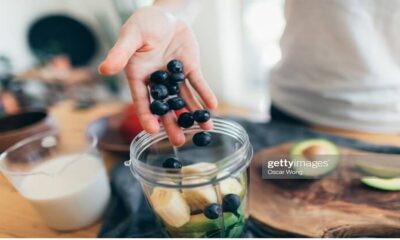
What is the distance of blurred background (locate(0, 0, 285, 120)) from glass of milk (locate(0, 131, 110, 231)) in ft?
1.63

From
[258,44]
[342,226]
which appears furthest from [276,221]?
[258,44]

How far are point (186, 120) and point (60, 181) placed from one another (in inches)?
7.0

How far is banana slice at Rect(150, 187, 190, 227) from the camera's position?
12.6 inches

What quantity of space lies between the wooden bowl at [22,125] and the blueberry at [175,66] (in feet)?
0.86

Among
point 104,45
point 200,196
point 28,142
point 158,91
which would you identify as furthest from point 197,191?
point 104,45

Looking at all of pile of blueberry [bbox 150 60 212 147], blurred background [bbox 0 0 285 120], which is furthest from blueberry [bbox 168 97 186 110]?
blurred background [bbox 0 0 285 120]

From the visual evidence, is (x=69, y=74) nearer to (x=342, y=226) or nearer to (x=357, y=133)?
(x=357, y=133)

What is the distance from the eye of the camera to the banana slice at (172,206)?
0.32 m

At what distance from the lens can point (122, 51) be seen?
31 cm

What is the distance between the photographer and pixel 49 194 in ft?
1.32

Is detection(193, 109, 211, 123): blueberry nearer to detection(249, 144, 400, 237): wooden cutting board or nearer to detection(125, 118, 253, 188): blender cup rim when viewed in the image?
detection(125, 118, 253, 188): blender cup rim

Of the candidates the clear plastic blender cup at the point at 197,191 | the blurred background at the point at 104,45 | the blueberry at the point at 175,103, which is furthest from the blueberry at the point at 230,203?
the blurred background at the point at 104,45

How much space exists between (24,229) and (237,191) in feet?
0.84

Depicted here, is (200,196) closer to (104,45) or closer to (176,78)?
(176,78)
